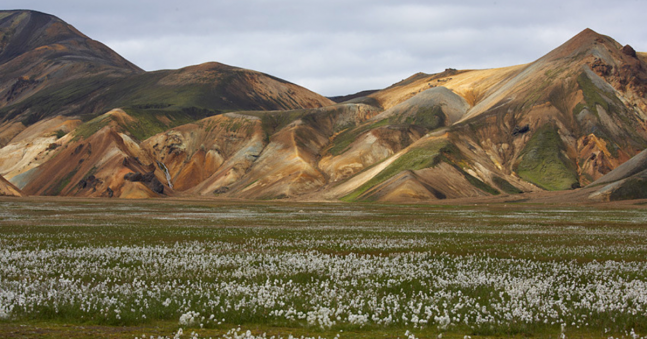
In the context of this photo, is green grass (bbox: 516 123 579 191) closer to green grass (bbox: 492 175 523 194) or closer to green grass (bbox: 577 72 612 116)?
green grass (bbox: 492 175 523 194)

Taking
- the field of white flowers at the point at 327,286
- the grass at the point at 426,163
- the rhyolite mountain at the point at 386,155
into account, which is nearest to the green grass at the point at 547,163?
the rhyolite mountain at the point at 386,155

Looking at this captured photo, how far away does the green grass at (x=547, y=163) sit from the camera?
153000mm

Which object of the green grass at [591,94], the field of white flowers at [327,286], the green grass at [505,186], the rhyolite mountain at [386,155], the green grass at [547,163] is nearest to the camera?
the field of white flowers at [327,286]

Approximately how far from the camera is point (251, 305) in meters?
13.9

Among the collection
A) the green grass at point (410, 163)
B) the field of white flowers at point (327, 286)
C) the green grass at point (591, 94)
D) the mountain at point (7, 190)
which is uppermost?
the green grass at point (591, 94)

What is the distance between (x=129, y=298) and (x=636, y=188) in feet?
408

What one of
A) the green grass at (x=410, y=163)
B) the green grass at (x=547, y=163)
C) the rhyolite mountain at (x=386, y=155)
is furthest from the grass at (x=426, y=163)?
the green grass at (x=547, y=163)

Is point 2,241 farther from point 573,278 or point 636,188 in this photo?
point 636,188

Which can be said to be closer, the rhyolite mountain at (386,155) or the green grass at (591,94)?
the rhyolite mountain at (386,155)

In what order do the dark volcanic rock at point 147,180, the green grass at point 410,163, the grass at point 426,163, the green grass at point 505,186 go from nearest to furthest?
the grass at point 426,163 < the green grass at point 410,163 < the dark volcanic rock at point 147,180 < the green grass at point 505,186

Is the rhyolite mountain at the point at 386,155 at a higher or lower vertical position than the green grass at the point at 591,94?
lower

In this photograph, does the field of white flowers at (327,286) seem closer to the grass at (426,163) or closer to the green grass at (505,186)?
the grass at (426,163)

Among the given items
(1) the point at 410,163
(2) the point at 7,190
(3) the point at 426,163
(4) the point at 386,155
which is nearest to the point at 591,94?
(4) the point at 386,155

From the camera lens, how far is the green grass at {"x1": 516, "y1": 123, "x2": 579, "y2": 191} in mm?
153000
